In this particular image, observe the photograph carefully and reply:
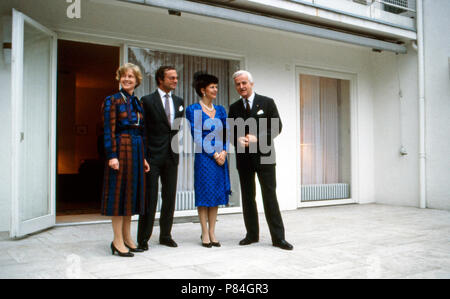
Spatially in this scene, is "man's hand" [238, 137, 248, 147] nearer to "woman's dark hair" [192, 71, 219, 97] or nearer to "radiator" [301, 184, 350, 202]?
"woman's dark hair" [192, 71, 219, 97]

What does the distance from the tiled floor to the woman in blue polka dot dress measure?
1.38 feet

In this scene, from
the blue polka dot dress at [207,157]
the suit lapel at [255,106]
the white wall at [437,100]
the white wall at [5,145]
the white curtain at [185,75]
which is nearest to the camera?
the blue polka dot dress at [207,157]

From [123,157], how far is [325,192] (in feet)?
16.0

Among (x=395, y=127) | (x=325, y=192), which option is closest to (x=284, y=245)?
(x=325, y=192)

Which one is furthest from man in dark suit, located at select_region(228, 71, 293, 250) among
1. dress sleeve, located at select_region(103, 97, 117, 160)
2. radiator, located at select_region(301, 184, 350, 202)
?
radiator, located at select_region(301, 184, 350, 202)

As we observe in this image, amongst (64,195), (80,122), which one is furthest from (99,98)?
(64,195)

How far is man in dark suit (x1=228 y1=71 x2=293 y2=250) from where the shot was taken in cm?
381

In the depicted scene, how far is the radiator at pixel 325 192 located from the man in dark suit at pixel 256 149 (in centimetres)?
332

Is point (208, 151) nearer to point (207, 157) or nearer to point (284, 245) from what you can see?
point (207, 157)

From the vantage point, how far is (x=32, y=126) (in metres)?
4.64

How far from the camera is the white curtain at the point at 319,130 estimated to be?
7.22 meters

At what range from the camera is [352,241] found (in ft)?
13.5

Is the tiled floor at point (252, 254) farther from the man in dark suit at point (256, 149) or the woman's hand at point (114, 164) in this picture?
the woman's hand at point (114, 164)

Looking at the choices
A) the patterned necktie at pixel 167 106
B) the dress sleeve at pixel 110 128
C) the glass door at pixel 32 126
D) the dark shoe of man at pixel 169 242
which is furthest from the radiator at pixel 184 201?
the dress sleeve at pixel 110 128
